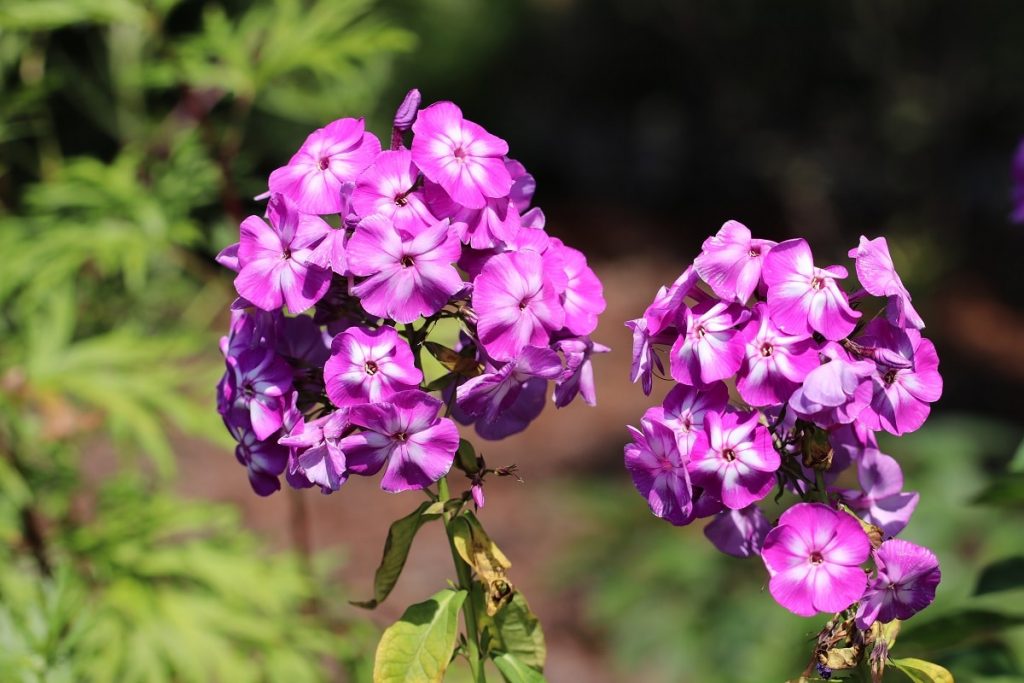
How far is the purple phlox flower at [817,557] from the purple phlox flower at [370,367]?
345 mm

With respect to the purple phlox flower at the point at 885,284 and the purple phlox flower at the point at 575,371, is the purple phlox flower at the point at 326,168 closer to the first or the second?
the purple phlox flower at the point at 575,371

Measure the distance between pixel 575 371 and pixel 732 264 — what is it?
199 millimetres

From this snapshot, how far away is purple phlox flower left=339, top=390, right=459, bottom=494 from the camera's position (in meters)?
0.96

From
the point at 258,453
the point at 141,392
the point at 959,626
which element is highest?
the point at 258,453

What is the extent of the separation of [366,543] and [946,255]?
5209mm

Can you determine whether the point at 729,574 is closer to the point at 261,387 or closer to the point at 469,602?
the point at 469,602

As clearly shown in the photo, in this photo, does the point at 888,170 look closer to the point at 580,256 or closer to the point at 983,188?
the point at 983,188

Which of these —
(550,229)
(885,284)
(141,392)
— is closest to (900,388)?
(885,284)

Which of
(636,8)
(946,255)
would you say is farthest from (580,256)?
(636,8)

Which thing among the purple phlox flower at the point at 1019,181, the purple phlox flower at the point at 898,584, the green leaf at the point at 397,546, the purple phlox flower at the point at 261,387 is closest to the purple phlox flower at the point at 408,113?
the purple phlox flower at the point at 261,387

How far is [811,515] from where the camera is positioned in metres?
0.92

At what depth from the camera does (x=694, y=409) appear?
96 cm

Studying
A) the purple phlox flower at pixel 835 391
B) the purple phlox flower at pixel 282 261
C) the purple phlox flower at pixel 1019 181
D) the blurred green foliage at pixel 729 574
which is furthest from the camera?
the blurred green foliage at pixel 729 574

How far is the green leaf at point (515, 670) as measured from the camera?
40.2 inches
